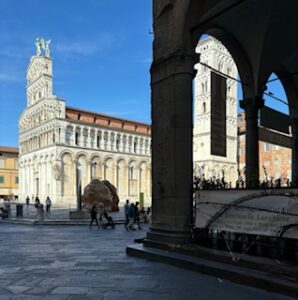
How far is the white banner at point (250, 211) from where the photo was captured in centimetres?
638

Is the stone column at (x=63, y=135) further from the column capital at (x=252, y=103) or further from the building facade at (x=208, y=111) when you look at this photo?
the column capital at (x=252, y=103)

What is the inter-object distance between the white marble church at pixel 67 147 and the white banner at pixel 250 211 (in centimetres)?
5701

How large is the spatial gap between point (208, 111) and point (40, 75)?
105 feet

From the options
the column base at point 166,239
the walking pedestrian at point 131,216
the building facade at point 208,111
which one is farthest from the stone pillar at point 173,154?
the building facade at point 208,111

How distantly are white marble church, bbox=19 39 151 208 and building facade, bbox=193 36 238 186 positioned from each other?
1141 cm

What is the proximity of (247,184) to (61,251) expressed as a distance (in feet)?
16.8

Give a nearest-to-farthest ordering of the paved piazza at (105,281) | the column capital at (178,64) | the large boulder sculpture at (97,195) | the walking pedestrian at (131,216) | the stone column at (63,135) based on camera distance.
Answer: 1. the paved piazza at (105,281)
2. the column capital at (178,64)
3. the walking pedestrian at (131,216)
4. the large boulder sculpture at (97,195)
5. the stone column at (63,135)

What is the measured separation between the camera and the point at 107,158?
76.6m

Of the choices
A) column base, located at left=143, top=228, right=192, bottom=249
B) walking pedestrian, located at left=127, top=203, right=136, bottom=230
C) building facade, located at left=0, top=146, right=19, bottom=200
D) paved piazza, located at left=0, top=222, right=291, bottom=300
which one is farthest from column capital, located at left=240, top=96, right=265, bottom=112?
building facade, located at left=0, top=146, right=19, bottom=200

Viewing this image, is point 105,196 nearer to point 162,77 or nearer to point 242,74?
point 242,74

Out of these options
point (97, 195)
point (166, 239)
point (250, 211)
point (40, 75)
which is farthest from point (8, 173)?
point (250, 211)

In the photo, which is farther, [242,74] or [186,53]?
[242,74]

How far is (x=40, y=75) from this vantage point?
74250 mm

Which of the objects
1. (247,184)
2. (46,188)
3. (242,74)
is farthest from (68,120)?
(247,184)
